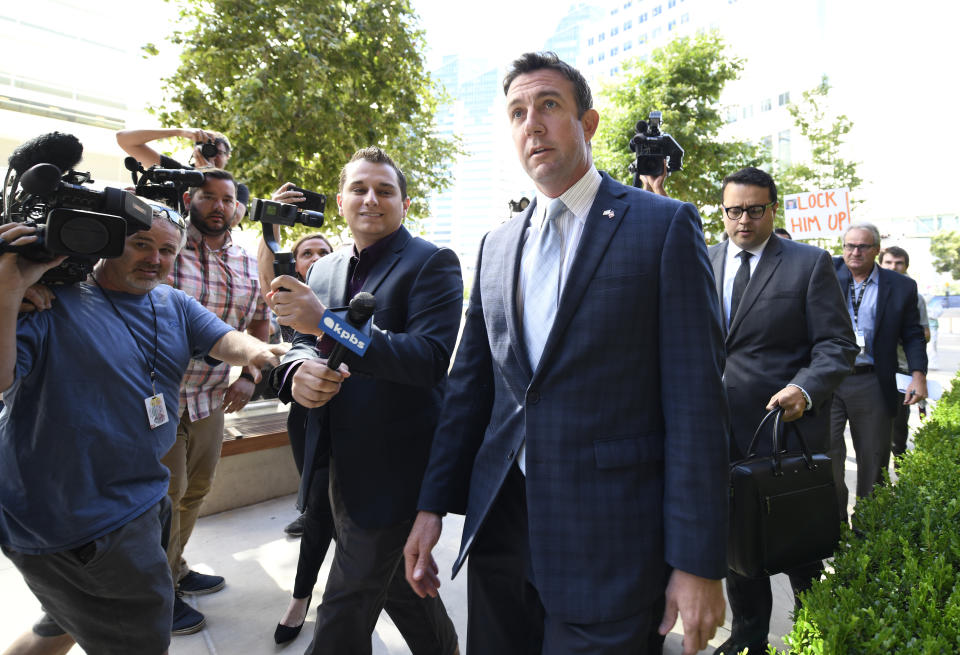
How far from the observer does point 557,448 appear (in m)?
1.62

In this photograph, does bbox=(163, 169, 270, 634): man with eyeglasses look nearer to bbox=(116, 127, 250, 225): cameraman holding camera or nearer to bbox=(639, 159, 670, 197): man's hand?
bbox=(116, 127, 250, 225): cameraman holding camera

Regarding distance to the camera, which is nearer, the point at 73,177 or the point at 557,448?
the point at 557,448

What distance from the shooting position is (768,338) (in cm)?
310

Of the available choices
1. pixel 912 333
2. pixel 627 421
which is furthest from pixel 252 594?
pixel 912 333

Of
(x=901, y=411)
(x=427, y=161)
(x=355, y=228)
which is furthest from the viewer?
(x=427, y=161)

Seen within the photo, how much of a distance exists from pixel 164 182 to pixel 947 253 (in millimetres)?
55385

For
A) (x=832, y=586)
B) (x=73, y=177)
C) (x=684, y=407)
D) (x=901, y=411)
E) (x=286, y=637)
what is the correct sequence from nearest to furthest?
(x=684, y=407)
(x=832, y=586)
(x=73, y=177)
(x=286, y=637)
(x=901, y=411)

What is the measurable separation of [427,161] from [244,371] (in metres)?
10.6

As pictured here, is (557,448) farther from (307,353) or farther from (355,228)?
(355,228)

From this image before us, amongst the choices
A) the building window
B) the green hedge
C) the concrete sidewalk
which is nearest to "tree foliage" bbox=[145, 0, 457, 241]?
the concrete sidewalk

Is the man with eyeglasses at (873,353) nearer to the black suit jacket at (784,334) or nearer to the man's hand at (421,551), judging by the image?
the black suit jacket at (784,334)

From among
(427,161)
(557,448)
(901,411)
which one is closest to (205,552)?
(557,448)

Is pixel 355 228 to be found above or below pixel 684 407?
above

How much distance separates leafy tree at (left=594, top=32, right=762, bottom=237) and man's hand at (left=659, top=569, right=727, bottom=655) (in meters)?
14.4
